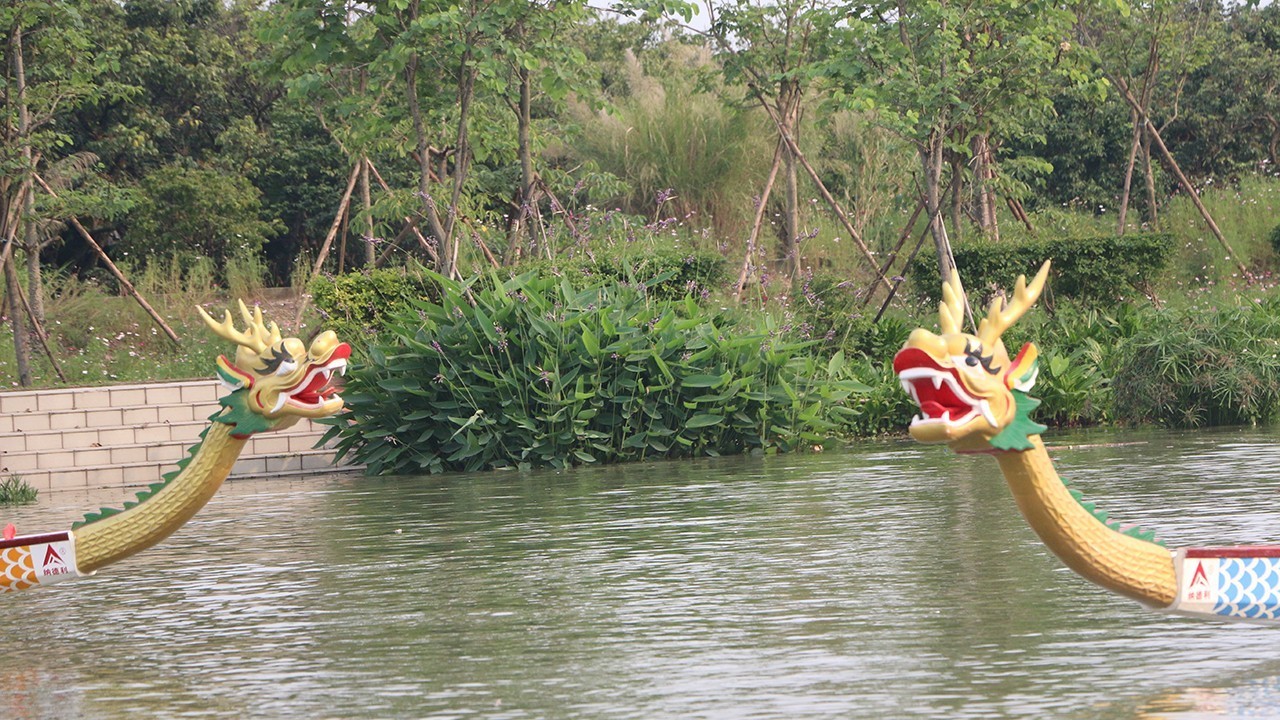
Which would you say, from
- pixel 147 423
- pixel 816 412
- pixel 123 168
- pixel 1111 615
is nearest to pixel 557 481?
pixel 816 412

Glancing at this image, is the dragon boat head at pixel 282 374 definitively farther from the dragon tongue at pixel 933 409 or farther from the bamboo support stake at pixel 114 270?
the bamboo support stake at pixel 114 270

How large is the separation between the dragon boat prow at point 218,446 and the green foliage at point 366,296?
916 cm

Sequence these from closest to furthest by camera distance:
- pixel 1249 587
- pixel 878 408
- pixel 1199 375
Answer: pixel 1249 587, pixel 1199 375, pixel 878 408

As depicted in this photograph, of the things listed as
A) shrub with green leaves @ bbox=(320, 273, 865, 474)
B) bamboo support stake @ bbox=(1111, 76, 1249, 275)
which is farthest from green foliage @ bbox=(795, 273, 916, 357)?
bamboo support stake @ bbox=(1111, 76, 1249, 275)

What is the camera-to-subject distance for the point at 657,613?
288 inches

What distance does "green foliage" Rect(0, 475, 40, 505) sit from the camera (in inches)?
532

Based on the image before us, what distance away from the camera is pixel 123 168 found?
2800cm

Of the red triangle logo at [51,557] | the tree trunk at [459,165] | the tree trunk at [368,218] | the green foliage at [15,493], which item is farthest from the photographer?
the tree trunk at [368,218]

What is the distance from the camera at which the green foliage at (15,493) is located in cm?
1351

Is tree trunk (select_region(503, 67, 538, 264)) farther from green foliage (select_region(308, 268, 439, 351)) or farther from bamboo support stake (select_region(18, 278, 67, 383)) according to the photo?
bamboo support stake (select_region(18, 278, 67, 383))

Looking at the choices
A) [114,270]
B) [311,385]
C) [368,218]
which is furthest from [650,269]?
[311,385]

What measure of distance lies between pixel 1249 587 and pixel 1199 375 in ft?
31.7

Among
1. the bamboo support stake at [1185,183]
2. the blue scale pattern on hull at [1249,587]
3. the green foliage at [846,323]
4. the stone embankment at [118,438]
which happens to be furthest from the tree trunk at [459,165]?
the blue scale pattern on hull at [1249,587]

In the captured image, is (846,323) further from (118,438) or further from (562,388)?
(118,438)
